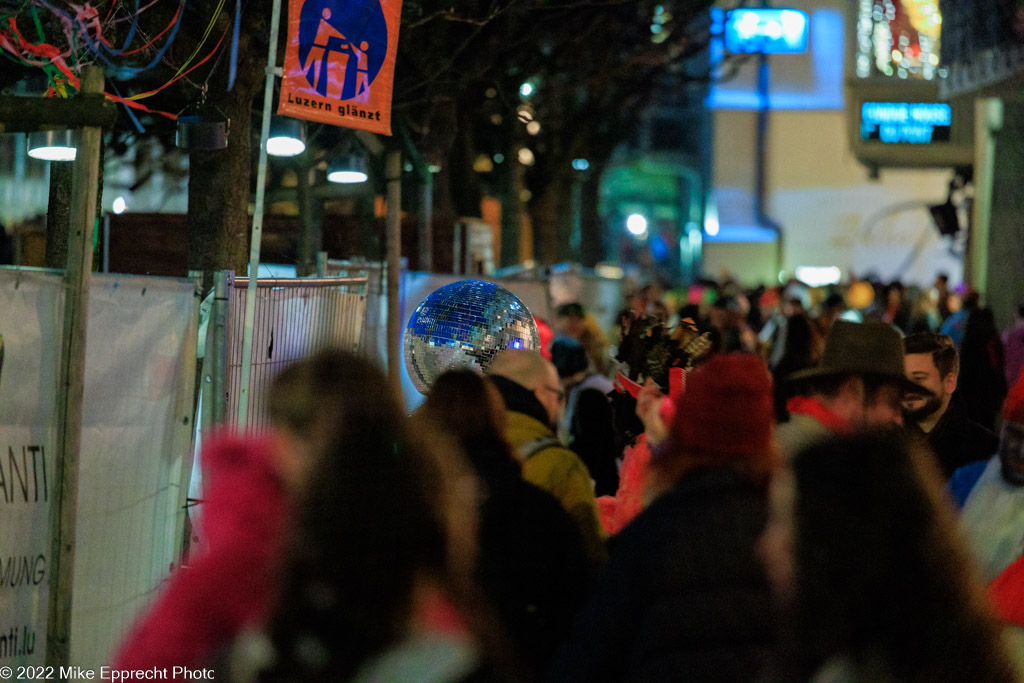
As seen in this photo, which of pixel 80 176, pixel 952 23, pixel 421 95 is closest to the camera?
pixel 80 176

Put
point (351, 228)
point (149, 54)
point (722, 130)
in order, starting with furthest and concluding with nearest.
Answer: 1. point (722, 130)
2. point (351, 228)
3. point (149, 54)

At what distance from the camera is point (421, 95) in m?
13.2

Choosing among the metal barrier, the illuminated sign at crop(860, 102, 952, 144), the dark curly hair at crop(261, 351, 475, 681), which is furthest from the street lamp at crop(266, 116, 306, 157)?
the illuminated sign at crop(860, 102, 952, 144)

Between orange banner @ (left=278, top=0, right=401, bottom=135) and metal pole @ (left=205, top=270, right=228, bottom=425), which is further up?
orange banner @ (left=278, top=0, right=401, bottom=135)

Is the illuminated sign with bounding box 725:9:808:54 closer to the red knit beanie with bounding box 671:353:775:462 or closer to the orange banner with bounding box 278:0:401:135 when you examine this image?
the orange banner with bounding box 278:0:401:135

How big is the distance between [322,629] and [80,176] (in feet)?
10.7

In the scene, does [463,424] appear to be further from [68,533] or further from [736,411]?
[68,533]

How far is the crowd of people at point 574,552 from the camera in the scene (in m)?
2.01

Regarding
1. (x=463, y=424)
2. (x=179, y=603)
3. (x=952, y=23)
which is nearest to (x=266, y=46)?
(x=463, y=424)

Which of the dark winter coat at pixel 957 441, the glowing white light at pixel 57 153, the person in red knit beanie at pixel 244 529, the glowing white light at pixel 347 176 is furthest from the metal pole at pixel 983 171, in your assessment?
the person in red knit beanie at pixel 244 529

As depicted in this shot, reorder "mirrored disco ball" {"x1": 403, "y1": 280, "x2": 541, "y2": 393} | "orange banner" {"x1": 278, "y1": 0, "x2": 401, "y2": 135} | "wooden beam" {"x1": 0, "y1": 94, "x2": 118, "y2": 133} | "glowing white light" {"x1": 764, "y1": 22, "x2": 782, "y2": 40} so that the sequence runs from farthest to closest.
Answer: "glowing white light" {"x1": 764, "y1": 22, "x2": 782, "y2": 40}, "mirrored disco ball" {"x1": 403, "y1": 280, "x2": 541, "y2": 393}, "orange banner" {"x1": 278, "y1": 0, "x2": 401, "y2": 135}, "wooden beam" {"x1": 0, "y1": 94, "x2": 118, "y2": 133}

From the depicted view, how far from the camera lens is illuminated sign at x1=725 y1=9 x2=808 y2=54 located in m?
31.3

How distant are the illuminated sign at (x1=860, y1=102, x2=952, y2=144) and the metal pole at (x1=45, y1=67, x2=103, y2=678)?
1603 centimetres

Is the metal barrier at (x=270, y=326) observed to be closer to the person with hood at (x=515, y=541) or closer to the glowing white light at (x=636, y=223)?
the person with hood at (x=515, y=541)
